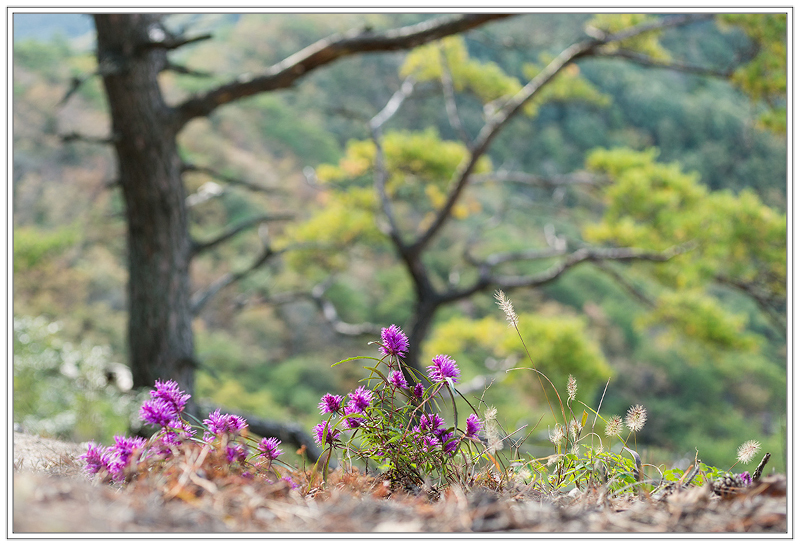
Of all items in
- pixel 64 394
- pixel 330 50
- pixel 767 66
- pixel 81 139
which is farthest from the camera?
pixel 64 394

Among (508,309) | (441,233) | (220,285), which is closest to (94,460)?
(508,309)

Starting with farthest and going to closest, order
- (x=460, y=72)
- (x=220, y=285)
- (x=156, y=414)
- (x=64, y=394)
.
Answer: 1. (x=460, y=72)
2. (x=64, y=394)
3. (x=220, y=285)
4. (x=156, y=414)

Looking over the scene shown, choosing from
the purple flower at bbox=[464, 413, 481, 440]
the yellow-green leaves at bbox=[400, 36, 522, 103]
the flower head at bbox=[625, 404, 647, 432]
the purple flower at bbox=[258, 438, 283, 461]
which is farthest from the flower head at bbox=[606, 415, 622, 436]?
the yellow-green leaves at bbox=[400, 36, 522, 103]

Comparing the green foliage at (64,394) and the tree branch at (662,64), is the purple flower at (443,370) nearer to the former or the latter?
the green foliage at (64,394)

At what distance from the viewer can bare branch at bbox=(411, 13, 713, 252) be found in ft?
8.95

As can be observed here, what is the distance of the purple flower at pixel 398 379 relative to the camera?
60 centimetres

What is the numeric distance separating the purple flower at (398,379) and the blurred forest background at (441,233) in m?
0.28

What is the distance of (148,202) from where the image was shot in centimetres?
209

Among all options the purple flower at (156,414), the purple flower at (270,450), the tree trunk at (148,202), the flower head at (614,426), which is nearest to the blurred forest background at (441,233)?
the tree trunk at (148,202)

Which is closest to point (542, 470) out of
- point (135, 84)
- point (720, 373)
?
point (135, 84)

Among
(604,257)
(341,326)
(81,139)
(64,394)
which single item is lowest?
(64,394)

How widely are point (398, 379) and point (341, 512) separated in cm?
20

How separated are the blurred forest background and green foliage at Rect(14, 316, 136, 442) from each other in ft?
0.06

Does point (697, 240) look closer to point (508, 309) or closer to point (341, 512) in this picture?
point (508, 309)
